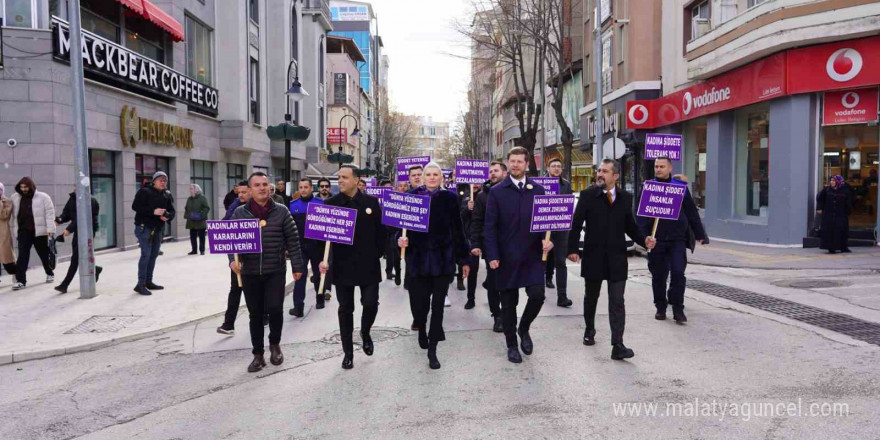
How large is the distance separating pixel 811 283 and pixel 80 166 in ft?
37.7

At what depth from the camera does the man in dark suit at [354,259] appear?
20.3ft

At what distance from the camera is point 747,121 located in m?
18.6

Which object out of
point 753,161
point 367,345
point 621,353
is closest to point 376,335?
point 367,345

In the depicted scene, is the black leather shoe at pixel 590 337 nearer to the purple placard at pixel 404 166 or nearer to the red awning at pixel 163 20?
the purple placard at pixel 404 166

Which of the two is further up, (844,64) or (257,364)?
(844,64)

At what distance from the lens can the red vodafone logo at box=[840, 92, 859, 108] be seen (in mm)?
15133

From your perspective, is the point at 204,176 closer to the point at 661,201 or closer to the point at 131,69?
the point at 131,69

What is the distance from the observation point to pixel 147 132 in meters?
18.2

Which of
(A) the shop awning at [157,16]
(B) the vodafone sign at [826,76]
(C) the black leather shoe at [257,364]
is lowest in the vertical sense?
(C) the black leather shoe at [257,364]

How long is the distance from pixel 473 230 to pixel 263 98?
24887 mm

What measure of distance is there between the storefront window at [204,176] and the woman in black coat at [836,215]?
18.5m

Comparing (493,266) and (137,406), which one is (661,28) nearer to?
(493,266)

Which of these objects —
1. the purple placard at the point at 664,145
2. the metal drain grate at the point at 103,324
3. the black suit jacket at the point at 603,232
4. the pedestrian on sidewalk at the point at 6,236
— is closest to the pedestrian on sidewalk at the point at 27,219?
the pedestrian on sidewalk at the point at 6,236

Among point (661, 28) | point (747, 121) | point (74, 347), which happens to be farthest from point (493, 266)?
point (661, 28)
